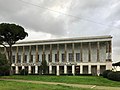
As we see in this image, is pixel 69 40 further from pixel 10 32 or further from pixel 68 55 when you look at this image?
pixel 10 32

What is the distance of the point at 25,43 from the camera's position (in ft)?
296

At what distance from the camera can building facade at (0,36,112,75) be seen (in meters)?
81.4

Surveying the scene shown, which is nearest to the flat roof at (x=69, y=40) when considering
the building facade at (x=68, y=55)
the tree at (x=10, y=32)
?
the building facade at (x=68, y=55)

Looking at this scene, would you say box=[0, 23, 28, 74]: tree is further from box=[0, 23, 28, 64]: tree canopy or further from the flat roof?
the flat roof

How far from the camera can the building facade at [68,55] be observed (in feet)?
267

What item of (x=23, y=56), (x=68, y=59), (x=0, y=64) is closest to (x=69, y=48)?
(x=68, y=59)

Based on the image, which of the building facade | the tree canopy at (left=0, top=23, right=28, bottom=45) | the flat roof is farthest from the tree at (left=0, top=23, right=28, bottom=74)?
the flat roof

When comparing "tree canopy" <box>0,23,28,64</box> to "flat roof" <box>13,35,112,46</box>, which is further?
"flat roof" <box>13,35,112,46</box>

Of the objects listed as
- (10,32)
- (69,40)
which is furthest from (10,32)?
(69,40)

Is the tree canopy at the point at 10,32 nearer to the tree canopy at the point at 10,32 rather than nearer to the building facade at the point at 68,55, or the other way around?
the tree canopy at the point at 10,32

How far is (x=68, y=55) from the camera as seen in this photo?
88.1 metres

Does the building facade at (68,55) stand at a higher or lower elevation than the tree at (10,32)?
lower

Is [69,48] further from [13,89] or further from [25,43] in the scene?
[13,89]

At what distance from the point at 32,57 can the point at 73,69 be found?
17.1 meters
